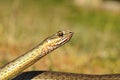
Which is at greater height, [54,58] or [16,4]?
[16,4]

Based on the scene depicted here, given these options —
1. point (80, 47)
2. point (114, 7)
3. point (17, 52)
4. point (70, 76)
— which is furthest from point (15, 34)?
point (114, 7)

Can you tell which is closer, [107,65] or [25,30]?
[107,65]

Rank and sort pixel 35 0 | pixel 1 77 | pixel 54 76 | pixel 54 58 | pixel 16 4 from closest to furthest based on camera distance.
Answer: pixel 1 77, pixel 54 76, pixel 54 58, pixel 16 4, pixel 35 0

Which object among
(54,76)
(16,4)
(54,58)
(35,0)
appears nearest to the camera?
(54,76)

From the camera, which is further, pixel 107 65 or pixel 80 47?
pixel 80 47

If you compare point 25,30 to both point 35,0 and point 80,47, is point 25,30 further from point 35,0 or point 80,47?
point 35,0

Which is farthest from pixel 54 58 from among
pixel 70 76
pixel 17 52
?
pixel 70 76

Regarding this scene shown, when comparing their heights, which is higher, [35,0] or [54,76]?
[35,0]

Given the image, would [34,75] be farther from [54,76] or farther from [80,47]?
[80,47]

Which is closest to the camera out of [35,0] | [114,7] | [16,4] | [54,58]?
[54,58]
